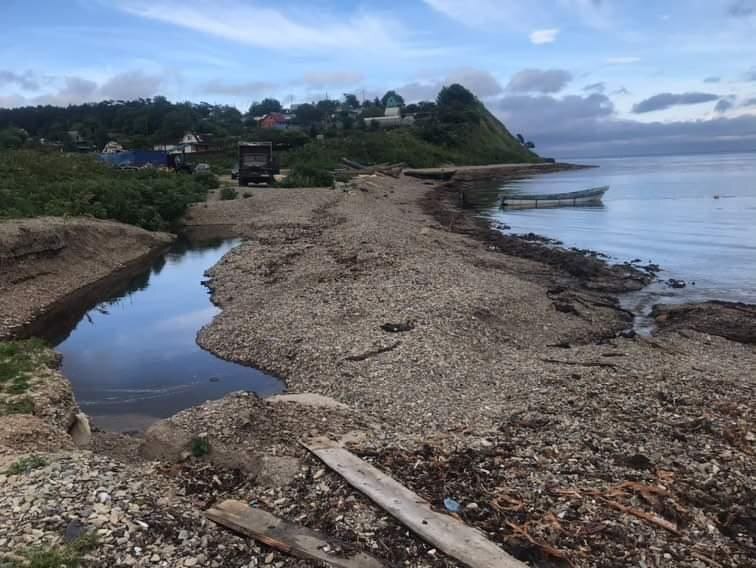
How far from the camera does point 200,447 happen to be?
812 centimetres

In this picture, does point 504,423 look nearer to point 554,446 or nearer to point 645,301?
point 554,446

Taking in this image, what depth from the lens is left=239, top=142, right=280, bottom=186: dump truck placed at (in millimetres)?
57625

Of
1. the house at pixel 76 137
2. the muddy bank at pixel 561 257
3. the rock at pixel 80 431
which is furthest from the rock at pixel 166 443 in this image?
the house at pixel 76 137

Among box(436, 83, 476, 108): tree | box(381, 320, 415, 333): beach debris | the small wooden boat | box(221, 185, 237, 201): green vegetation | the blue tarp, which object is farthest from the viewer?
box(436, 83, 476, 108): tree

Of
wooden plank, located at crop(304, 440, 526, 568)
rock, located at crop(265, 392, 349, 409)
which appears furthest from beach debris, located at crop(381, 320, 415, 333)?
wooden plank, located at crop(304, 440, 526, 568)

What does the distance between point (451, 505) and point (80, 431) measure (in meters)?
6.03

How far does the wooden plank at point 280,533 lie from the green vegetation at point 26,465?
2.02 meters

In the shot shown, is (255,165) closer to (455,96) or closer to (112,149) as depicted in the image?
(112,149)

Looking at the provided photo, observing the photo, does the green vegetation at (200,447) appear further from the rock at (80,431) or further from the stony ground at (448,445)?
the rock at (80,431)

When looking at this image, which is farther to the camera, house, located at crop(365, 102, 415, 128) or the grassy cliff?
house, located at crop(365, 102, 415, 128)

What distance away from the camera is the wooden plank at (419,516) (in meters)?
5.98

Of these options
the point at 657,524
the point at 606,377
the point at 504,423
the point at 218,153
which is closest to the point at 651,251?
the point at 606,377

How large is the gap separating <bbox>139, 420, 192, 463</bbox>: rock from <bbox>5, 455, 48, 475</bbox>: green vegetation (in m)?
1.41

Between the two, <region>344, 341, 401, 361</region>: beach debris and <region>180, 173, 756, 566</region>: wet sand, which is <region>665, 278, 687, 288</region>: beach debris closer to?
<region>180, 173, 756, 566</region>: wet sand
